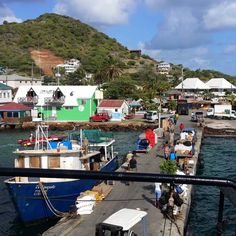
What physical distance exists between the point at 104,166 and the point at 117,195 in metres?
9.66

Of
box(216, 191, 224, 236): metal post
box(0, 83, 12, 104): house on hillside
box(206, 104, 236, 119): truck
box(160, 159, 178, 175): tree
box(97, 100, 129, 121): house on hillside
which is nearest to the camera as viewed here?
box(216, 191, 224, 236): metal post

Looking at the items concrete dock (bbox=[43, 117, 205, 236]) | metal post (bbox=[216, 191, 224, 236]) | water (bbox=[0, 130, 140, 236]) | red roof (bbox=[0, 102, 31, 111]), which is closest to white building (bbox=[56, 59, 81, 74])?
red roof (bbox=[0, 102, 31, 111])

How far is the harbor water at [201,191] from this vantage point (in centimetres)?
1510

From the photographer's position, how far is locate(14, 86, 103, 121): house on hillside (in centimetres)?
7544

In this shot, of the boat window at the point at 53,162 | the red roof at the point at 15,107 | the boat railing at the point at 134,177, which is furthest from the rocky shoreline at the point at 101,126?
the boat railing at the point at 134,177

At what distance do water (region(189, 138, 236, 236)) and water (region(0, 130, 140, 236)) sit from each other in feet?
24.8

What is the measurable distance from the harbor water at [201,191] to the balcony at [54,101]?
8.16 m

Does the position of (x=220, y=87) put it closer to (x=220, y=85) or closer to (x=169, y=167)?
(x=220, y=85)

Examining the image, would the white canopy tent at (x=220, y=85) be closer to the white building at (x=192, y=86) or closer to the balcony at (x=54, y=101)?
the white building at (x=192, y=86)

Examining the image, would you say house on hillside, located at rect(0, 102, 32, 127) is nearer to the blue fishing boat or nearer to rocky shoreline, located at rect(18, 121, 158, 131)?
rocky shoreline, located at rect(18, 121, 158, 131)

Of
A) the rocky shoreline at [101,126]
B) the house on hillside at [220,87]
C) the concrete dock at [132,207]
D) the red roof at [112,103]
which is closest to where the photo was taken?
the concrete dock at [132,207]

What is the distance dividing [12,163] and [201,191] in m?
19.0

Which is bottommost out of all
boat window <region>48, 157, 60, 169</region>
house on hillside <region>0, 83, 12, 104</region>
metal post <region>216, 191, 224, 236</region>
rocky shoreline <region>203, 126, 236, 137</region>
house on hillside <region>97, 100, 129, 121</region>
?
rocky shoreline <region>203, 126, 236, 137</region>

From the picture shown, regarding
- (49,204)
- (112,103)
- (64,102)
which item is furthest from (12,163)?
(112,103)
